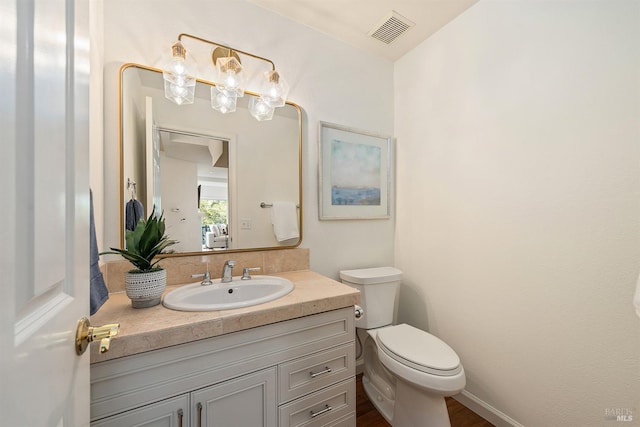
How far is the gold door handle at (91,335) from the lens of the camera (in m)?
0.47

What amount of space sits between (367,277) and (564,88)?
4.49ft

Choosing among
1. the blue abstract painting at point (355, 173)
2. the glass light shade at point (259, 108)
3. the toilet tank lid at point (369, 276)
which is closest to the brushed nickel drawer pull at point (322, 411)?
the toilet tank lid at point (369, 276)

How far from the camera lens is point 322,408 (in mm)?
1076

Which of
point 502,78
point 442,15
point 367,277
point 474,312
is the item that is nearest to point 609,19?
point 502,78

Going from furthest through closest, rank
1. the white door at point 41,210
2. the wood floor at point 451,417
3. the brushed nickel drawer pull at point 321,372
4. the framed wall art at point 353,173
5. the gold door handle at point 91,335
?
1. the framed wall art at point 353,173
2. the wood floor at point 451,417
3. the brushed nickel drawer pull at point 321,372
4. the gold door handle at point 91,335
5. the white door at point 41,210

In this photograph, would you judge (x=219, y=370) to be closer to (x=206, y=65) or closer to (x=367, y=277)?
(x=367, y=277)

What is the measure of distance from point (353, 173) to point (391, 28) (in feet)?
3.25

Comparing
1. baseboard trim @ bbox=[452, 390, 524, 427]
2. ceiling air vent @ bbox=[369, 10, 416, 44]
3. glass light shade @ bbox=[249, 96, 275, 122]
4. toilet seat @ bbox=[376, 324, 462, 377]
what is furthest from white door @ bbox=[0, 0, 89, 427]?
baseboard trim @ bbox=[452, 390, 524, 427]

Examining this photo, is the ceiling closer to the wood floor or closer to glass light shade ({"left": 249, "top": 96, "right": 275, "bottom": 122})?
glass light shade ({"left": 249, "top": 96, "right": 275, "bottom": 122})

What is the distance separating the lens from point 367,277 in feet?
5.20

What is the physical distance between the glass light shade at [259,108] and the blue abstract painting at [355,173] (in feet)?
1.66

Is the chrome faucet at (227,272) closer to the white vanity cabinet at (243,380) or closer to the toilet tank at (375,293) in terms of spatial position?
the white vanity cabinet at (243,380)

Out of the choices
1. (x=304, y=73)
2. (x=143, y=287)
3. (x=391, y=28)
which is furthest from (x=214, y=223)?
(x=391, y=28)

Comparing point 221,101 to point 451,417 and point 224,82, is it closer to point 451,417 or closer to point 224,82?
point 224,82
